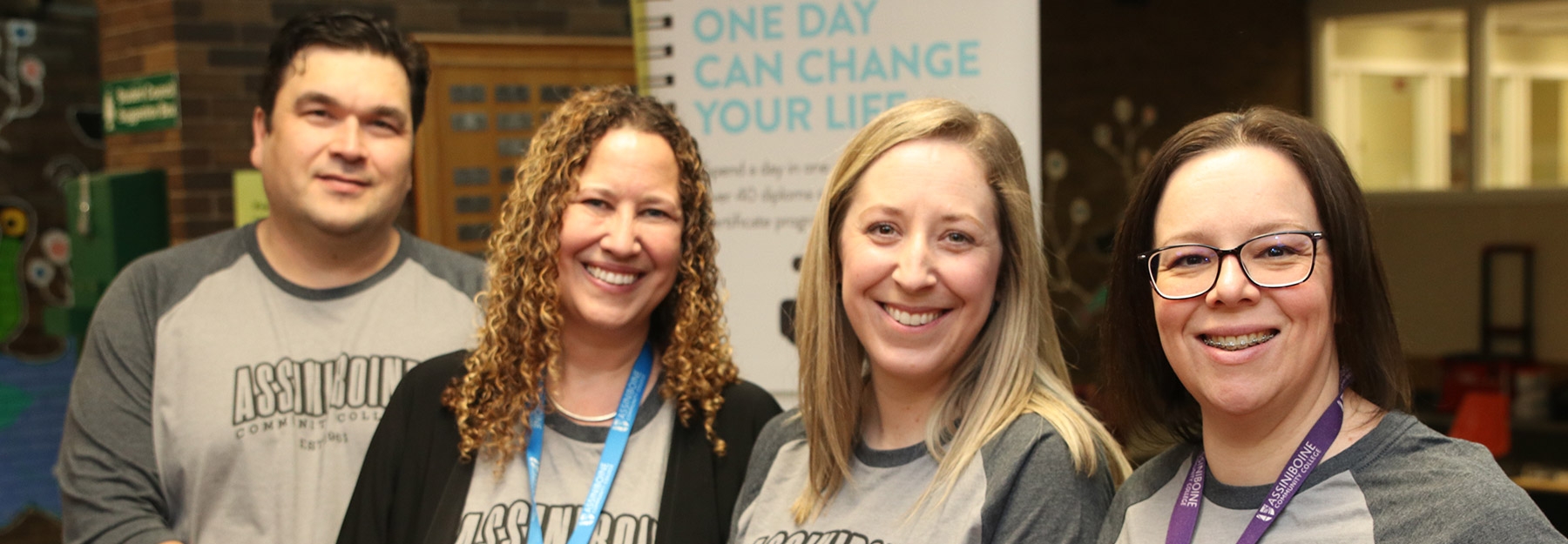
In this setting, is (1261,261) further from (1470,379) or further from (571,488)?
(1470,379)

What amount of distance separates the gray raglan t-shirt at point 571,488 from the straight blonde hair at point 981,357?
284 mm

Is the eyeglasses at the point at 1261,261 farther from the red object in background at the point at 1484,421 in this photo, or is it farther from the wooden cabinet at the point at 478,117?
the red object in background at the point at 1484,421

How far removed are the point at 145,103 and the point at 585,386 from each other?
2.91 meters

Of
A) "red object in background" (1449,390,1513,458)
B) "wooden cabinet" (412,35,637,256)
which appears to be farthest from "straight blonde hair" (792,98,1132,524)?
"red object in background" (1449,390,1513,458)

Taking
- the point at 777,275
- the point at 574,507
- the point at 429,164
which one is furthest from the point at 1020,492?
the point at 429,164

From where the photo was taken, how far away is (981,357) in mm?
1801

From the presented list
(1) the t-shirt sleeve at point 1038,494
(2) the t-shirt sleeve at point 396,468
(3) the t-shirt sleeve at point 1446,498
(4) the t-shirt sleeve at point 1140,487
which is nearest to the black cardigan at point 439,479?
(2) the t-shirt sleeve at point 396,468

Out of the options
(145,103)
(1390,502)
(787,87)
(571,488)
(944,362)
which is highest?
(145,103)

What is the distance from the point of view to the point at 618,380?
2.15 meters

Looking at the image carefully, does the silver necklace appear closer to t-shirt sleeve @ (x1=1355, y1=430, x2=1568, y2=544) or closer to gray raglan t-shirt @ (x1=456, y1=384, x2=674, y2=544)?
gray raglan t-shirt @ (x1=456, y1=384, x2=674, y2=544)

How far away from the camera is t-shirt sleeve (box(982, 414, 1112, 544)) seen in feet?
5.30

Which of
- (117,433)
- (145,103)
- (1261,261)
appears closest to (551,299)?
(117,433)

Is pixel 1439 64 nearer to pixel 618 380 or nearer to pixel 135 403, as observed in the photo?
pixel 618 380

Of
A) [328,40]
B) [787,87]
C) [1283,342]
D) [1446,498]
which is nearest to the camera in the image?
[1446,498]
